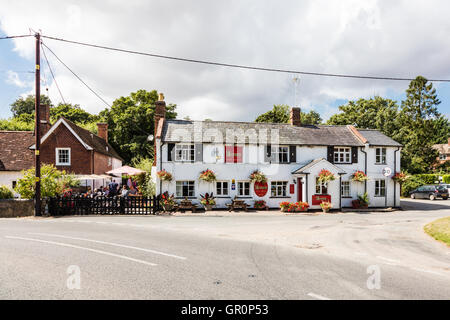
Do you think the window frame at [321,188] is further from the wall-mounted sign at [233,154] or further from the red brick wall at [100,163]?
the red brick wall at [100,163]

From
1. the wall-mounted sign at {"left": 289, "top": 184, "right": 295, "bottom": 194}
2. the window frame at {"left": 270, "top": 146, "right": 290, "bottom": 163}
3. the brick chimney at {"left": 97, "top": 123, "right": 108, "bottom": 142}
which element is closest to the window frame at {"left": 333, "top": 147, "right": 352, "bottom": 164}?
the window frame at {"left": 270, "top": 146, "right": 290, "bottom": 163}

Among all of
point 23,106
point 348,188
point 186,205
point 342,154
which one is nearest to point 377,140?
point 342,154

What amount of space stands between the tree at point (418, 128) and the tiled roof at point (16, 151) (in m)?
50.5

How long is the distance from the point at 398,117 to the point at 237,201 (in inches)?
1641

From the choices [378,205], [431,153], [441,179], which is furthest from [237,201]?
[431,153]

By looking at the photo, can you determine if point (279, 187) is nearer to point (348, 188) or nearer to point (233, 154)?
point (233, 154)

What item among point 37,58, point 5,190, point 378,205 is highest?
point 37,58

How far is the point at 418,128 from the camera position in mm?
48125

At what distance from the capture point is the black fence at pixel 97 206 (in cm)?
1950

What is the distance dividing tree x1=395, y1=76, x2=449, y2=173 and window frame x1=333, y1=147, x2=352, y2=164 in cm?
2674

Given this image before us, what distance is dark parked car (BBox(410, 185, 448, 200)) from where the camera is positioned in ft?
104
